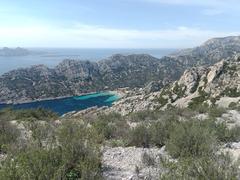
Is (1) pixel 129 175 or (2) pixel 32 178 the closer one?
(2) pixel 32 178

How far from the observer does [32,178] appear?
6922mm

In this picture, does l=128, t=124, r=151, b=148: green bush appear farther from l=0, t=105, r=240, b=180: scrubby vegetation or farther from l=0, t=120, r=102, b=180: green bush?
l=0, t=120, r=102, b=180: green bush

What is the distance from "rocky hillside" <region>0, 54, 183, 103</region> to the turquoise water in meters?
7.99

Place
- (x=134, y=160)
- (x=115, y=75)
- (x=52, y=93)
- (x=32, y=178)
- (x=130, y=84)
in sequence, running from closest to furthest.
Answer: (x=32, y=178) < (x=134, y=160) < (x=52, y=93) < (x=130, y=84) < (x=115, y=75)

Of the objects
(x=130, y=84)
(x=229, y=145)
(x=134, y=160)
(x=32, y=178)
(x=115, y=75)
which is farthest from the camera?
(x=115, y=75)

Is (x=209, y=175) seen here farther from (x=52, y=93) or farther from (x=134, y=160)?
(x=52, y=93)

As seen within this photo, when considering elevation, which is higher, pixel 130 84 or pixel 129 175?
pixel 129 175

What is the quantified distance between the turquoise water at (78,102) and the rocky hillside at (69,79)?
7.99 m

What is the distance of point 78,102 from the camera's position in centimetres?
13012

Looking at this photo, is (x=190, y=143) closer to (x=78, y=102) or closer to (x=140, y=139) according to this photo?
(x=140, y=139)

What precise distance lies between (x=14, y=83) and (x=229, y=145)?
14978 centimetres

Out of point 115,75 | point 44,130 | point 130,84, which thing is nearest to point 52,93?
point 130,84

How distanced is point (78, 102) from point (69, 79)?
147ft

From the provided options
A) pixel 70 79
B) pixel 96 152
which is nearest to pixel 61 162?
pixel 96 152
